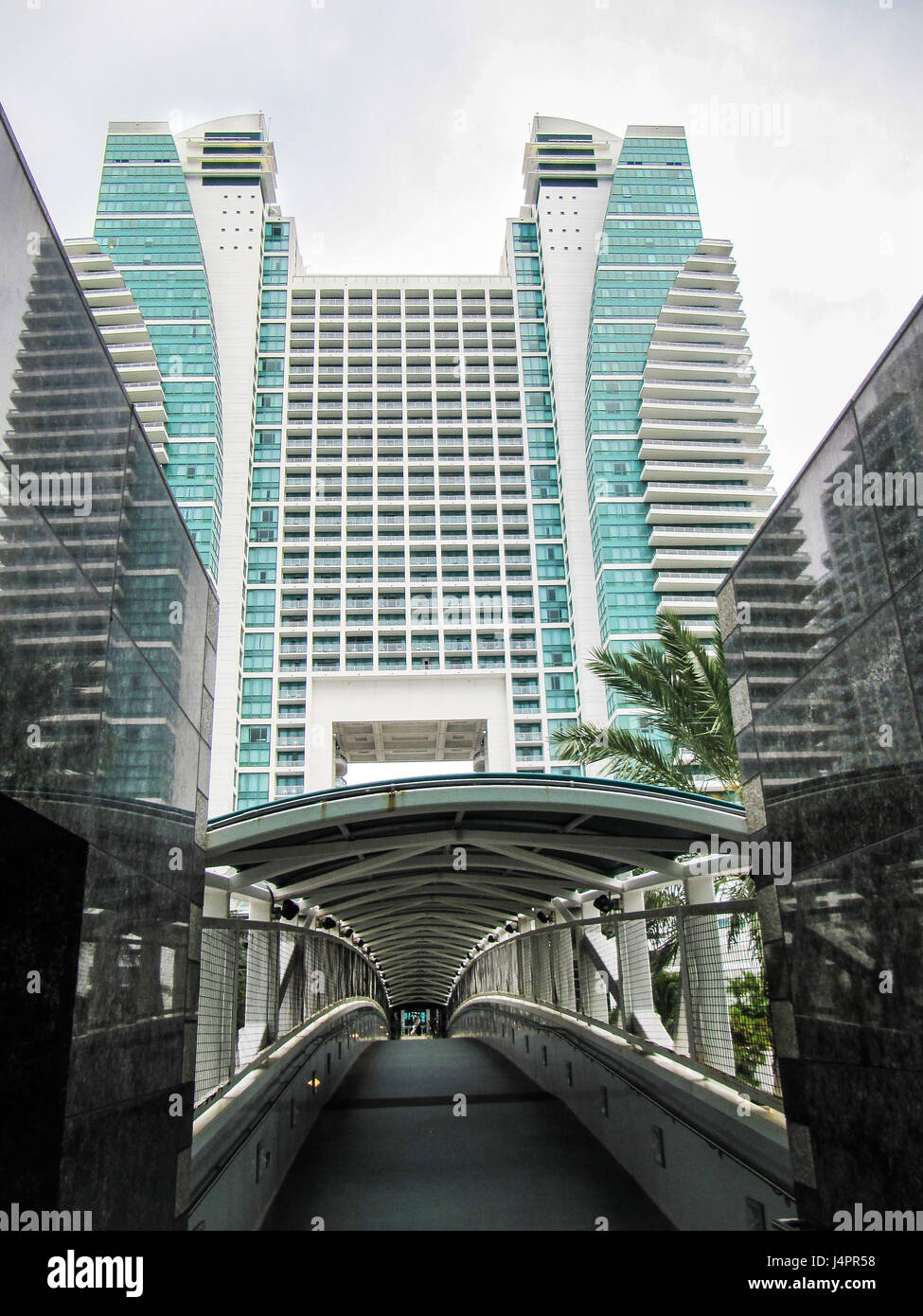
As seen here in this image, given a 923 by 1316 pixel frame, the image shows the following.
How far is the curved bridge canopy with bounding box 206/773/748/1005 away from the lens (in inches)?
334

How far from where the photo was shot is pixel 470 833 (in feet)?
33.0

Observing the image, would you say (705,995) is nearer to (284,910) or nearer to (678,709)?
(284,910)

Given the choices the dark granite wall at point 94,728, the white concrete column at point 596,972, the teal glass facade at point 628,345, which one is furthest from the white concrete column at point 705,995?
the teal glass facade at point 628,345

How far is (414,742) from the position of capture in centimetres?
7525

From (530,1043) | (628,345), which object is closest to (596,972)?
(530,1043)

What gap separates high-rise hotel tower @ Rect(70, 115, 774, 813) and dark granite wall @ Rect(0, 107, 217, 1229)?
60486 mm

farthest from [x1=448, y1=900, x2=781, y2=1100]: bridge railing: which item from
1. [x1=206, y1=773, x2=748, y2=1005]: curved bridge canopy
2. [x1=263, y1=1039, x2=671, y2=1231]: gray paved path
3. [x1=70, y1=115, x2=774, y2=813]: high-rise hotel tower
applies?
[x1=70, y1=115, x2=774, y2=813]: high-rise hotel tower

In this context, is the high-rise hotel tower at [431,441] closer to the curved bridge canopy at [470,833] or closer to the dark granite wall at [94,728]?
the curved bridge canopy at [470,833]

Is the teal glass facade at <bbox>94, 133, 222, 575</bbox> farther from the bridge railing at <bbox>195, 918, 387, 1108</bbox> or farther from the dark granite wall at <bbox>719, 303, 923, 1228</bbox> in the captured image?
the dark granite wall at <bbox>719, 303, 923, 1228</bbox>

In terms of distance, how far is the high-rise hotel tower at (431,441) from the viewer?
70125 millimetres

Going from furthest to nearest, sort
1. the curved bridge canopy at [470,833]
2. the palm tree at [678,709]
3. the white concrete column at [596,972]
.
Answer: the palm tree at [678,709]
the white concrete column at [596,972]
the curved bridge canopy at [470,833]

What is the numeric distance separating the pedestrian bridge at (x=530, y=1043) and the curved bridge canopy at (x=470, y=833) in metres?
0.03

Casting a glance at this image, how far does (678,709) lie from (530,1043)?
5.86 metres
